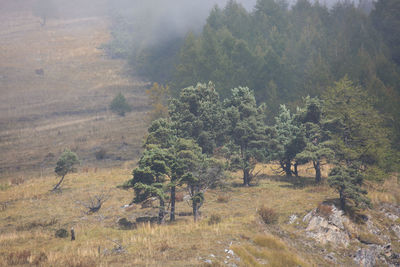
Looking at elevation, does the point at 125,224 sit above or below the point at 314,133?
below

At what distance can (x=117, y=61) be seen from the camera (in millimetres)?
124312

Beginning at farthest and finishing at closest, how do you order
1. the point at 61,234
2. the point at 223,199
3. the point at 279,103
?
1. the point at 279,103
2. the point at 223,199
3. the point at 61,234

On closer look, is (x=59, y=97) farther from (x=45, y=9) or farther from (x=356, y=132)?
(x=45, y=9)

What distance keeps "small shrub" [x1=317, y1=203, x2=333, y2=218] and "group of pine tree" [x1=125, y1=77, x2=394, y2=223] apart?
60.7 inches

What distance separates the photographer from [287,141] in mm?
33219

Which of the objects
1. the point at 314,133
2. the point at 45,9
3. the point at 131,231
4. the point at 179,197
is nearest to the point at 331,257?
the point at 131,231

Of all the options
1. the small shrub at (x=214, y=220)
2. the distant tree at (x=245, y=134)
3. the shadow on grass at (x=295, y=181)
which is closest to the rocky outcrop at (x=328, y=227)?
the small shrub at (x=214, y=220)

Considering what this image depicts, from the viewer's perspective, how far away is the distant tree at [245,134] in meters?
31.6

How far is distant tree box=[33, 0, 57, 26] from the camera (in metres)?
171

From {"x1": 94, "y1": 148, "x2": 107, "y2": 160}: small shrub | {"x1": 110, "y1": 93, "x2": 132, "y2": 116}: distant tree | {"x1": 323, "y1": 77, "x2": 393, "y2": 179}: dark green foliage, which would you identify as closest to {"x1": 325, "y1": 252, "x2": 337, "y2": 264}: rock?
{"x1": 323, "y1": 77, "x2": 393, "y2": 179}: dark green foliage

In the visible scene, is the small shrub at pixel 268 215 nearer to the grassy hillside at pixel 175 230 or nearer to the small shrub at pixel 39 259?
the grassy hillside at pixel 175 230

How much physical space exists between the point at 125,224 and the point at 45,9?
615ft

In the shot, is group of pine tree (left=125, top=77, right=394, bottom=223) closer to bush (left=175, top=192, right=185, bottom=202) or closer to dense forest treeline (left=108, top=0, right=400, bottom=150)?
bush (left=175, top=192, right=185, bottom=202)

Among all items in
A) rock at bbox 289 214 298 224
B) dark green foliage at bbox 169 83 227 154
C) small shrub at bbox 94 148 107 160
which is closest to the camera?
rock at bbox 289 214 298 224
